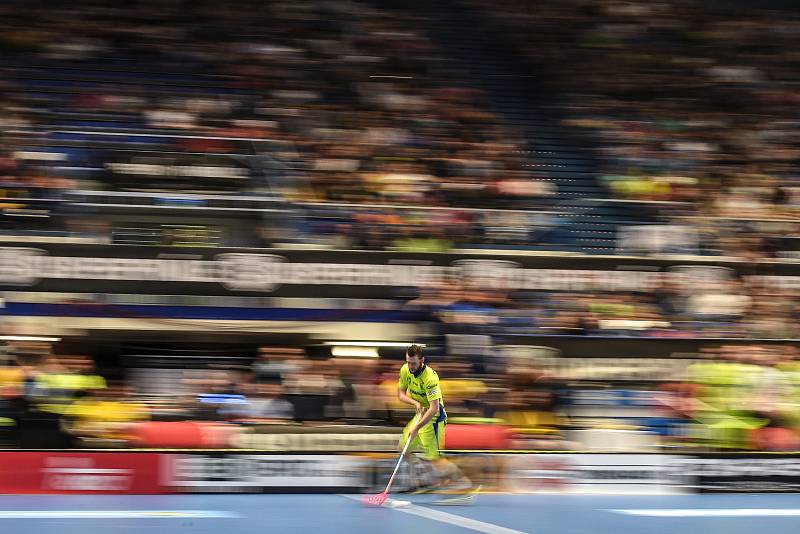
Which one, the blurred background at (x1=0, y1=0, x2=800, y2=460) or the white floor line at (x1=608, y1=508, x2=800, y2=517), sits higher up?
the blurred background at (x1=0, y1=0, x2=800, y2=460)

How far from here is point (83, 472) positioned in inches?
451

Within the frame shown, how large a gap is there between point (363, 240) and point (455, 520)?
6894mm

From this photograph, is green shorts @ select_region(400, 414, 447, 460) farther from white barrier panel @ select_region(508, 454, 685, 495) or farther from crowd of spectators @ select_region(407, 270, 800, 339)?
crowd of spectators @ select_region(407, 270, 800, 339)

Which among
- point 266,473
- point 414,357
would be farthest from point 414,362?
point 266,473

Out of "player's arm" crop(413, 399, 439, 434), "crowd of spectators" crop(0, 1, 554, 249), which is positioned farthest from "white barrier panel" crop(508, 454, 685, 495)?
"crowd of spectators" crop(0, 1, 554, 249)

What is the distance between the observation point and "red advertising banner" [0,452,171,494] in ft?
37.0

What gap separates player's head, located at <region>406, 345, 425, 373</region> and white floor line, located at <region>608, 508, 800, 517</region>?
2.78 meters

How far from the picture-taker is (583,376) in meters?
15.5

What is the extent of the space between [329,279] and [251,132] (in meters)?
2.99

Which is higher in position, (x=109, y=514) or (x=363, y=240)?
(x=363, y=240)

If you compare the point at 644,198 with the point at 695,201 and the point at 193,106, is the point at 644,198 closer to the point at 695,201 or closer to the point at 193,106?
the point at 695,201

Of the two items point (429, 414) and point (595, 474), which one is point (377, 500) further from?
point (595, 474)

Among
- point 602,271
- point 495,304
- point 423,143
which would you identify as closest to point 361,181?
point 423,143

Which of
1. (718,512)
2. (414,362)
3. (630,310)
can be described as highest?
(630,310)
